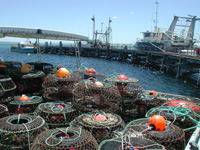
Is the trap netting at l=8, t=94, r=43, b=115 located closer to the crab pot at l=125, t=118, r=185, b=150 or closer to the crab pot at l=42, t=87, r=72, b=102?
the crab pot at l=42, t=87, r=72, b=102

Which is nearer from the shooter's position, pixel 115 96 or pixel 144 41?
pixel 115 96

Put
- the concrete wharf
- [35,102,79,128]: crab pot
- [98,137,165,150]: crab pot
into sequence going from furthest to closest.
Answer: the concrete wharf
[35,102,79,128]: crab pot
[98,137,165,150]: crab pot

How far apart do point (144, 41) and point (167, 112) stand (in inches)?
1972

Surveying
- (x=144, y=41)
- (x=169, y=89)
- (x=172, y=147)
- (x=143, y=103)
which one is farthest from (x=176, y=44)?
(x=172, y=147)

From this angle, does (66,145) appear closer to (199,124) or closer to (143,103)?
(199,124)

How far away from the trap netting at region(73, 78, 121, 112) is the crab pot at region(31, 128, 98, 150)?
6.62 feet

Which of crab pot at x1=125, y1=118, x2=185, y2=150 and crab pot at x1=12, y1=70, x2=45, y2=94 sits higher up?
crab pot at x1=12, y1=70, x2=45, y2=94

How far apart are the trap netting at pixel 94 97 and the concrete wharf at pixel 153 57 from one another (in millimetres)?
20729

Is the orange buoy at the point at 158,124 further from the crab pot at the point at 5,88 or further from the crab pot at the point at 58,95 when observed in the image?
the crab pot at the point at 5,88

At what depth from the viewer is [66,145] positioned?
154 inches

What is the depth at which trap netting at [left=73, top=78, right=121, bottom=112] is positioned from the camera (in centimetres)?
650

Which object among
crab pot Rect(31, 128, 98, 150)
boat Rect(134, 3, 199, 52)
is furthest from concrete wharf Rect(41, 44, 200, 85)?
crab pot Rect(31, 128, 98, 150)

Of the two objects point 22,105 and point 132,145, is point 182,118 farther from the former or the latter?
point 22,105

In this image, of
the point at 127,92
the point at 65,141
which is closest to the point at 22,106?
the point at 65,141
